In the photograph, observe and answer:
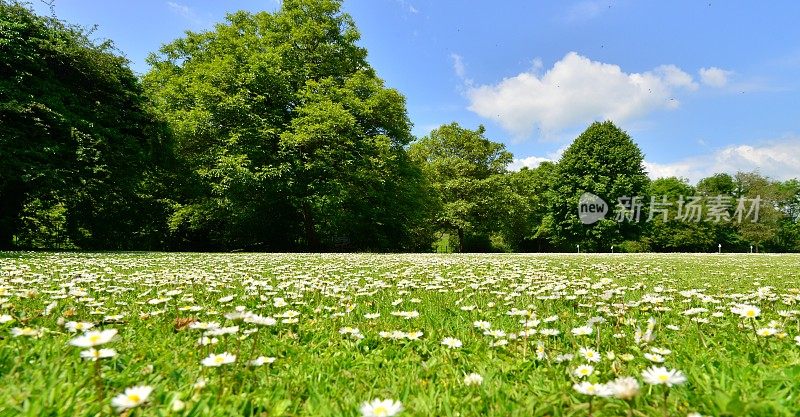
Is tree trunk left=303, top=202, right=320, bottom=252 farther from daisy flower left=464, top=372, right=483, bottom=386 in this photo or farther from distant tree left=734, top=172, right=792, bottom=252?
distant tree left=734, top=172, right=792, bottom=252

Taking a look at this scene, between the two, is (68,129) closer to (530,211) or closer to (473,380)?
(473,380)

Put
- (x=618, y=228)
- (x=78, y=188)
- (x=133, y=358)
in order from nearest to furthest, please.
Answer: (x=133, y=358) → (x=78, y=188) → (x=618, y=228)

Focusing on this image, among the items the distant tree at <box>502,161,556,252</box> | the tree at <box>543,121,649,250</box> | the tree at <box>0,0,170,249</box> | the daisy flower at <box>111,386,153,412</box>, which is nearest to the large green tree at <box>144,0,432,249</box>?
the tree at <box>0,0,170,249</box>

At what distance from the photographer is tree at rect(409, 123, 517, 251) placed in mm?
36344

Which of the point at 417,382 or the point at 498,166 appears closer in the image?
the point at 417,382

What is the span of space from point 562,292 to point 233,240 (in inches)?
1071

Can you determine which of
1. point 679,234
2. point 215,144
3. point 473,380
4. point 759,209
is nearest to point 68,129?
point 215,144

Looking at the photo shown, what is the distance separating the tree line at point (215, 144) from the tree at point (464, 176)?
0.44 m

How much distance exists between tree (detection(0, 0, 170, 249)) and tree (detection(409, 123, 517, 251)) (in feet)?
72.7

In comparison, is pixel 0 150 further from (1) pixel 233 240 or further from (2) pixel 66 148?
(1) pixel 233 240

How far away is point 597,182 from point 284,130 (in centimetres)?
2948

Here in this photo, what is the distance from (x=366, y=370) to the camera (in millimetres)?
2551

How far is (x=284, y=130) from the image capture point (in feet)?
80.4

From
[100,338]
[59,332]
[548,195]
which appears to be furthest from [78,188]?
[548,195]
